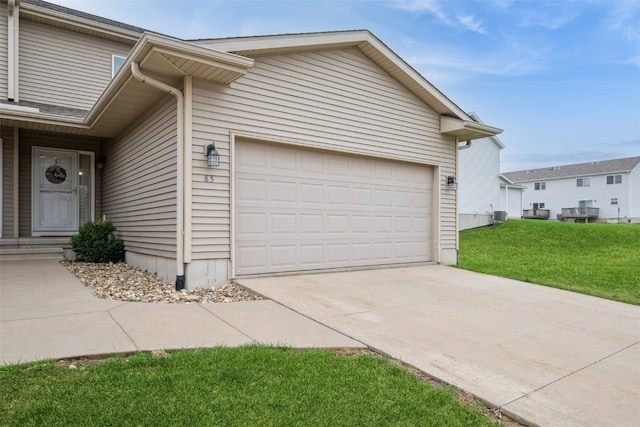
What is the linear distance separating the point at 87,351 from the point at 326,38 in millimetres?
5960

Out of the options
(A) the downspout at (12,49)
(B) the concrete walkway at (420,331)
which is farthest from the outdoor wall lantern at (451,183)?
(A) the downspout at (12,49)

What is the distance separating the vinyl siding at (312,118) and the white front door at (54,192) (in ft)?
18.4

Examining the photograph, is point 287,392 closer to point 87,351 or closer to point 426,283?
point 87,351

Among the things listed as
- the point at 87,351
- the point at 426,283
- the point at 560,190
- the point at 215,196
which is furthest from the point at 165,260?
the point at 560,190

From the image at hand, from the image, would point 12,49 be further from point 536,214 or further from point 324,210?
point 536,214

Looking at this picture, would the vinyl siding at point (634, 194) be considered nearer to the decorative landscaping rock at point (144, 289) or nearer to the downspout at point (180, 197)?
the decorative landscaping rock at point (144, 289)

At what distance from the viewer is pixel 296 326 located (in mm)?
4117

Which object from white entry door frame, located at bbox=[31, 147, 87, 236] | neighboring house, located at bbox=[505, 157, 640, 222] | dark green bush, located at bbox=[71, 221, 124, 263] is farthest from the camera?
neighboring house, located at bbox=[505, 157, 640, 222]

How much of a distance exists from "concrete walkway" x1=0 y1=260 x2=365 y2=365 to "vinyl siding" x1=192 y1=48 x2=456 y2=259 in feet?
4.82

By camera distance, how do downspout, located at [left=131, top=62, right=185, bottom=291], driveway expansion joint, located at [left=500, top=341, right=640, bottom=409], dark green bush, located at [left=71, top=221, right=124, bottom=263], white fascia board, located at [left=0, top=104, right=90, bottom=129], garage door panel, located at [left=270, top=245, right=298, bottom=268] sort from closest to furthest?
driveway expansion joint, located at [left=500, top=341, right=640, bottom=409], downspout, located at [left=131, top=62, right=185, bottom=291], garage door panel, located at [left=270, top=245, right=298, bottom=268], white fascia board, located at [left=0, top=104, right=90, bottom=129], dark green bush, located at [left=71, top=221, right=124, bottom=263]

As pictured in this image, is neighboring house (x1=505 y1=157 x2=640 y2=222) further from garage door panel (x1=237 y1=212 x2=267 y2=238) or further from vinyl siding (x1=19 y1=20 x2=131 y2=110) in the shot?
vinyl siding (x1=19 y1=20 x2=131 y2=110)

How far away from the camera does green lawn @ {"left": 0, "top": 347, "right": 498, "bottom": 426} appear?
2.22 meters

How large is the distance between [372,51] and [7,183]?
827cm

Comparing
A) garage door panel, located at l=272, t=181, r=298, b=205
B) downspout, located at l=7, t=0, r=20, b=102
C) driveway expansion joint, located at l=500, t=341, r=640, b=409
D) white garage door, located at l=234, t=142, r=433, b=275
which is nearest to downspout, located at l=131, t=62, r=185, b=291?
white garage door, located at l=234, t=142, r=433, b=275
